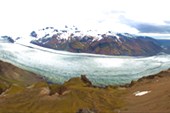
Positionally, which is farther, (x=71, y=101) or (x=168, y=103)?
(x=71, y=101)

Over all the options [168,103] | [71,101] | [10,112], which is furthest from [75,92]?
[168,103]

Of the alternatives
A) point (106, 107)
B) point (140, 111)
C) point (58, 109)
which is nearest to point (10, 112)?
point (58, 109)

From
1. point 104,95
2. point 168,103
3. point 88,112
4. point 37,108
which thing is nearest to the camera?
point 88,112

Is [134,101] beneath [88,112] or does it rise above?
beneath

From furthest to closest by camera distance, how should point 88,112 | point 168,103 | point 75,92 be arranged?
point 75,92
point 168,103
point 88,112

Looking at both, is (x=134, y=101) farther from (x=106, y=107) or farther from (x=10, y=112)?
(x=10, y=112)

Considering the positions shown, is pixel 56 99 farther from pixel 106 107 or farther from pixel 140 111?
pixel 140 111

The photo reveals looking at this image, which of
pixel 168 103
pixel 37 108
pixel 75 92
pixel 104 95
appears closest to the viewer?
pixel 168 103

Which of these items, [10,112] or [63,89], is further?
[63,89]

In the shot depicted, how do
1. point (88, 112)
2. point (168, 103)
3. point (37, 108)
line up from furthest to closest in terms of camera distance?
1. point (37, 108)
2. point (168, 103)
3. point (88, 112)
